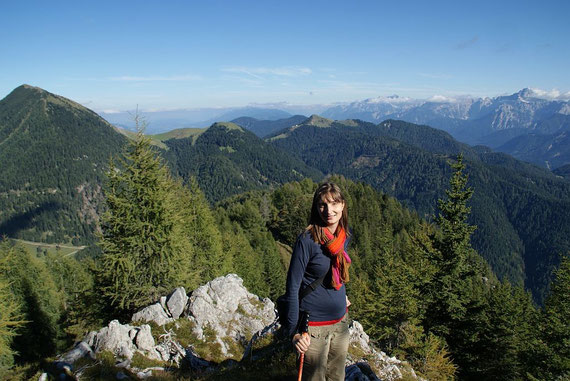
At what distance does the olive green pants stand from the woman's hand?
26 cm

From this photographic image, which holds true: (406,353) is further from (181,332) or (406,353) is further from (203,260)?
(203,260)

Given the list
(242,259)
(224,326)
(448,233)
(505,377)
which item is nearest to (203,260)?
(224,326)

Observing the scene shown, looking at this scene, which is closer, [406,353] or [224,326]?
[224,326]

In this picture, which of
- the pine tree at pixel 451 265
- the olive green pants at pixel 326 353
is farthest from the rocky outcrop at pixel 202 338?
the pine tree at pixel 451 265

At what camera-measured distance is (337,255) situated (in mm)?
5234

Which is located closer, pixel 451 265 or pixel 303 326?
pixel 303 326

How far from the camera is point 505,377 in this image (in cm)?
1902

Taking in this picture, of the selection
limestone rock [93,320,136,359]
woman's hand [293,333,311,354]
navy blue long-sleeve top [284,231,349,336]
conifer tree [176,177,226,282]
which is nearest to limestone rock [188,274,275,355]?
limestone rock [93,320,136,359]

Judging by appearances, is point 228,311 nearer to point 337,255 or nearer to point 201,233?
point 201,233

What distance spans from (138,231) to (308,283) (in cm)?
1325

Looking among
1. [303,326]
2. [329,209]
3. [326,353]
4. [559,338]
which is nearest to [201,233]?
[326,353]

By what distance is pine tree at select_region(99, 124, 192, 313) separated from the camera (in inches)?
606

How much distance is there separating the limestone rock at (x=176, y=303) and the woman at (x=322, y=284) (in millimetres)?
10929

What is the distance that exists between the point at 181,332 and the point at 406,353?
12221mm
